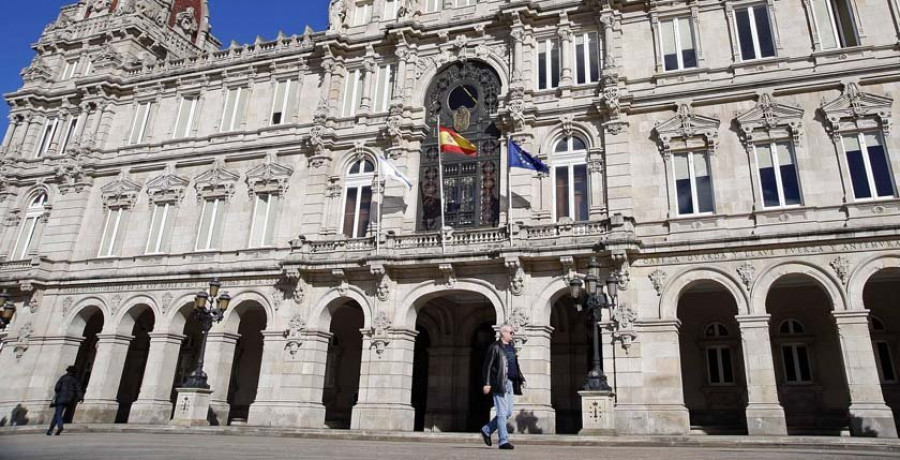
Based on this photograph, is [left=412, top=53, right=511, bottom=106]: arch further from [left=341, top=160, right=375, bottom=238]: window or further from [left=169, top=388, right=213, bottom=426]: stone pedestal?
[left=169, top=388, right=213, bottom=426]: stone pedestal

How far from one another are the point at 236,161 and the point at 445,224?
12.0 m

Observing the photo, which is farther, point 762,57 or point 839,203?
point 762,57

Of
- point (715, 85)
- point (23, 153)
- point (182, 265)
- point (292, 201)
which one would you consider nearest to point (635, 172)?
point (715, 85)

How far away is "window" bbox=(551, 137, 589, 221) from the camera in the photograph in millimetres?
24938

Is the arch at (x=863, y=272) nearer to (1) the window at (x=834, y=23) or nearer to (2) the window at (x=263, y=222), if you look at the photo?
(1) the window at (x=834, y=23)

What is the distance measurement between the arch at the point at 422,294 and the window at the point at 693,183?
322 inches

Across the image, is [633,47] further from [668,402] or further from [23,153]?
[23,153]

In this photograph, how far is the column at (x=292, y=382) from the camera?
80.7 ft

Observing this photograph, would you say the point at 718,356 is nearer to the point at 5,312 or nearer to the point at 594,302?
the point at 594,302

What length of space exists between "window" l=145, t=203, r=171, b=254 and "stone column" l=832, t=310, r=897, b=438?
96.7ft

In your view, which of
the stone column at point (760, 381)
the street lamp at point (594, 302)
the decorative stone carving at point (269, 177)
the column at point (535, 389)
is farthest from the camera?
the decorative stone carving at point (269, 177)

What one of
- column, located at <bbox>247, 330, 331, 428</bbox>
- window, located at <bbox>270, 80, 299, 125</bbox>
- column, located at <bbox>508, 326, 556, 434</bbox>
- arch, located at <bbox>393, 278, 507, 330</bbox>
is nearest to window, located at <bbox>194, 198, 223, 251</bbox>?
window, located at <bbox>270, 80, 299, 125</bbox>

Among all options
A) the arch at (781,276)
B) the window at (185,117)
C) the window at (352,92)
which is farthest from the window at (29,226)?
the arch at (781,276)

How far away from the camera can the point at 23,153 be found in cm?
3578
